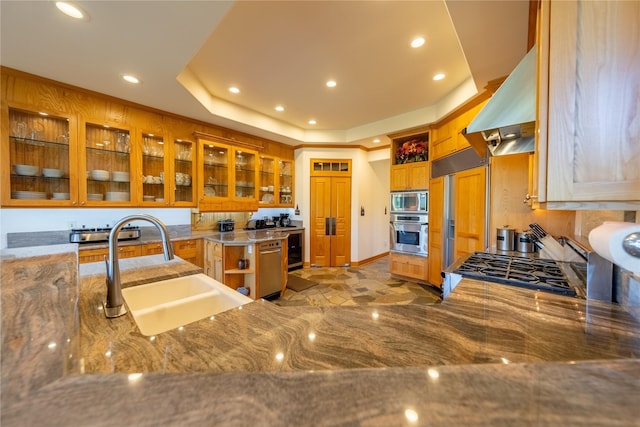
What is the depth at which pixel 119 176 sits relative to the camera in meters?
2.91

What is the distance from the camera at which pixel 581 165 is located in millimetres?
690

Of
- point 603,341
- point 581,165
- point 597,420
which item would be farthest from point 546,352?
point 581,165

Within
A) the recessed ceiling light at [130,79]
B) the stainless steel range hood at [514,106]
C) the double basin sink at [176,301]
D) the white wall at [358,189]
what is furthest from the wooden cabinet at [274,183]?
the stainless steel range hood at [514,106]

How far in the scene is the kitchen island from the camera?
355 mm

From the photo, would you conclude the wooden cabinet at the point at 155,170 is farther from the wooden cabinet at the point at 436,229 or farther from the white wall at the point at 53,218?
the wooden cabinet at the point at 436,229

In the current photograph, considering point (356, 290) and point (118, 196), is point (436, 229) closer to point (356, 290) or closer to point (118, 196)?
point (356, 290)

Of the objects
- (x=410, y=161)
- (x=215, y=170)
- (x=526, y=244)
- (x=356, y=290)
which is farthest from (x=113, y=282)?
(x=410, y=161)

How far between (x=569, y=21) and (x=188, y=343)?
4.68 ft

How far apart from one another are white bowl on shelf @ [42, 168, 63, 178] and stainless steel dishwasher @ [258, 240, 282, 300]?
7.27ft

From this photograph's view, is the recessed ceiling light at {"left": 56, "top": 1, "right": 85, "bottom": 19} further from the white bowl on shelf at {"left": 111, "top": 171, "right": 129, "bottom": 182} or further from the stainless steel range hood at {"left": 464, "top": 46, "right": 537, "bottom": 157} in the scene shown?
the stainless steel range hood at {"left": 464, "top": 46, "right": 537, "bottom": 157}

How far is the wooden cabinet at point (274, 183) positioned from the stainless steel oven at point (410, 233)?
2.15m

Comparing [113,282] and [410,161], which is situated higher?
[410,161]

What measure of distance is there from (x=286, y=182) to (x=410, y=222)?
257cm

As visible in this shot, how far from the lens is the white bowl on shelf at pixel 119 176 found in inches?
114
